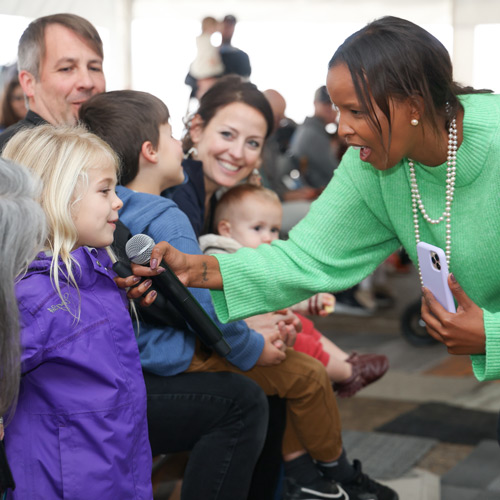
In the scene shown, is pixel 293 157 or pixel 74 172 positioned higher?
pixel 74 172

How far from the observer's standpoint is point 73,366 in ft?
4.72

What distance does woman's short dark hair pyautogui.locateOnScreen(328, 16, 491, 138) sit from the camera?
1.64m

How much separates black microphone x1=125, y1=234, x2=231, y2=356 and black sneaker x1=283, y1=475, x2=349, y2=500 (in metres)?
0.66

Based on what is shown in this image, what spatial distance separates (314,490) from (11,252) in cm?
125

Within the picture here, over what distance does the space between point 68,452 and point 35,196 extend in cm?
50

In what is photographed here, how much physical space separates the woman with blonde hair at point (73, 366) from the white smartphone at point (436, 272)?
0.68m

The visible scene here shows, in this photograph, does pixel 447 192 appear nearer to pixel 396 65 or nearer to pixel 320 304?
pixel 396 65

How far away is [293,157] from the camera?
5590mm

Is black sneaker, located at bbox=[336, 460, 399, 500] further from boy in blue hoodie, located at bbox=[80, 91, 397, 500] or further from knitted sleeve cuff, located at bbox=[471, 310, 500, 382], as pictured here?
knitted sleeve cuff, located at bbox=[471, 310, 500, 382]

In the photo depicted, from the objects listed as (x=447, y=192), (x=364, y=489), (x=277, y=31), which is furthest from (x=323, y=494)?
(x=277, y=31)

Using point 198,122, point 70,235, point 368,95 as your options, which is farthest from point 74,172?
point 198,122

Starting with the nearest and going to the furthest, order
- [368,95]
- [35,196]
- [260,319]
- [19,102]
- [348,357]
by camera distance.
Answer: [35,196] < [368,95] < [260,319] < [348,357] < [19,102]

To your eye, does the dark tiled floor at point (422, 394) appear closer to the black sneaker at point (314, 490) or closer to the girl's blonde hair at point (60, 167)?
the black sneaker at point (314, 490)

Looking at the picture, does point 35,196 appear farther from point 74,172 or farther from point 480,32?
point 480,32
